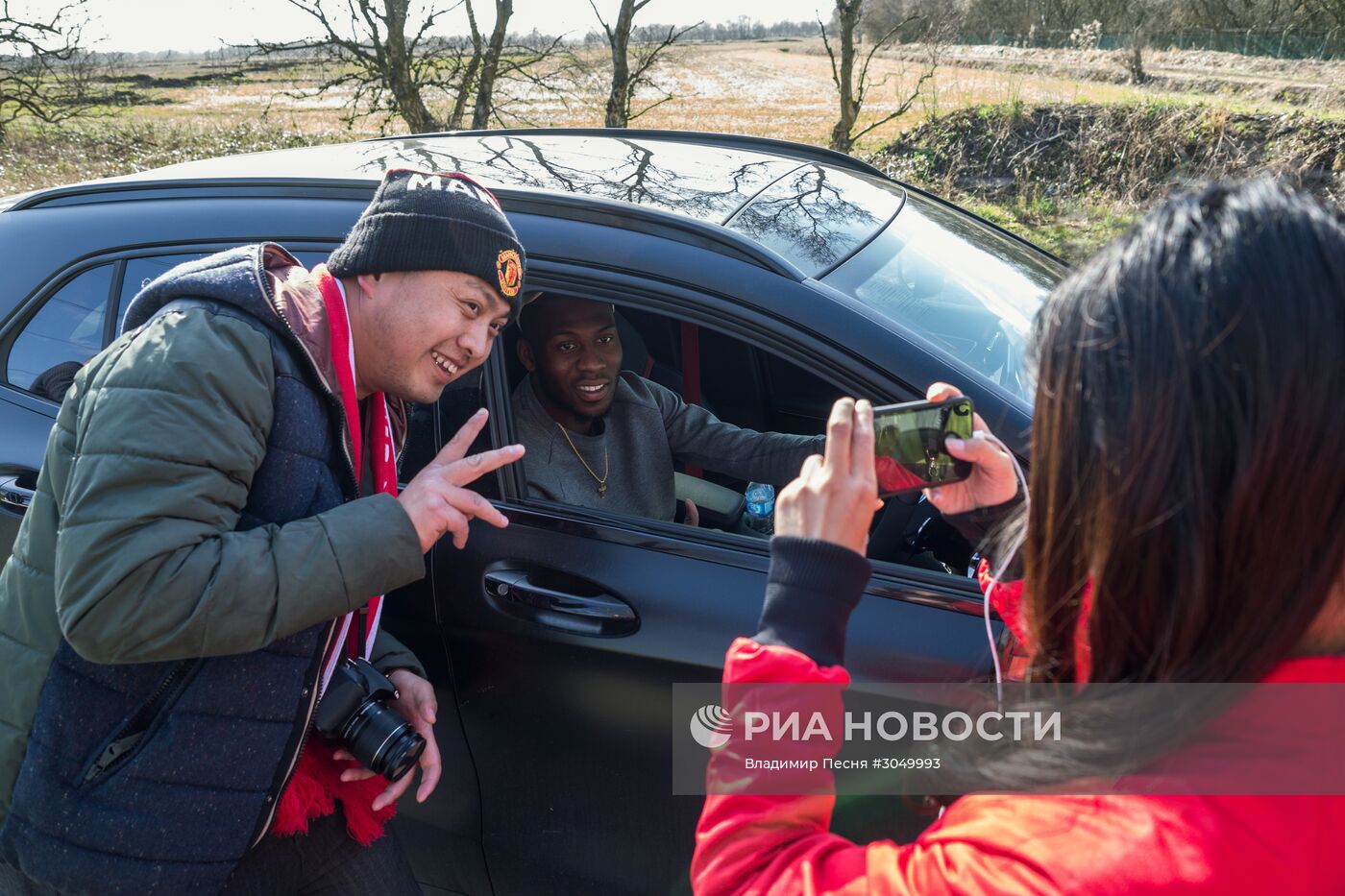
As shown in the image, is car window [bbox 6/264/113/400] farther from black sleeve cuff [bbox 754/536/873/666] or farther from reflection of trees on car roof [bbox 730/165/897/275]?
black sleeve cuff [bbox 754/536/873/666]

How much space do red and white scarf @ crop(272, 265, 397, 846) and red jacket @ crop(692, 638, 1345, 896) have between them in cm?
81

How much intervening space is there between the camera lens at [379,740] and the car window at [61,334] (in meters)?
1.23

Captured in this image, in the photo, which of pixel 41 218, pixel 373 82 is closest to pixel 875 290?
pixel 41 218

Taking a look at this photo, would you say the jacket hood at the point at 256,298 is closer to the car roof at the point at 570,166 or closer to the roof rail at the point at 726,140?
the car roof at the point at 570,166

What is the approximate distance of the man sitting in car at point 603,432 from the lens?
93.4 inches

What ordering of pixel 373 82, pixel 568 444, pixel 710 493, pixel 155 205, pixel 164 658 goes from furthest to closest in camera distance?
pixel 373 82 < pixel 710 493 < pixel 568 444 < pixel 155 205 < pixel 164 658

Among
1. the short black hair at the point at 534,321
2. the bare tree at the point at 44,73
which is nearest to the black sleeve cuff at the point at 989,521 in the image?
the short black hair at the point at 534,321

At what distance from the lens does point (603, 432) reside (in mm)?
2547

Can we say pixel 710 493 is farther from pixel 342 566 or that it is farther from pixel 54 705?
pixel 54 705

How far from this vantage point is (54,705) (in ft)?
4.65

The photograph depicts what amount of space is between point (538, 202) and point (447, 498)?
82cm

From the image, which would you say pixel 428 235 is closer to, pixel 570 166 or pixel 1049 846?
pixel 570 166

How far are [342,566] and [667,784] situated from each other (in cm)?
79

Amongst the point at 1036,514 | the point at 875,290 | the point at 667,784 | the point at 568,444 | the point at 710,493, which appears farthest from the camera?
the point at 710,493
